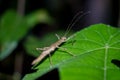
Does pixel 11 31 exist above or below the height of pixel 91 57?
below

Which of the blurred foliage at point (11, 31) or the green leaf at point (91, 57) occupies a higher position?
the green leaf at point (91, 57)

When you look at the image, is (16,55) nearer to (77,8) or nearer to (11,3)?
(11,3)

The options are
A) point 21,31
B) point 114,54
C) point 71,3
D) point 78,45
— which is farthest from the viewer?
point 71,3

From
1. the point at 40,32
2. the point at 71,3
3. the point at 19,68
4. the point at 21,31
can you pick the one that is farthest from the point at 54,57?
the point at 71,3

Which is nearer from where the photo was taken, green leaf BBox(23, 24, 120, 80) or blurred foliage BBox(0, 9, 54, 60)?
green leaf BBox(23, 24, 120, 80)

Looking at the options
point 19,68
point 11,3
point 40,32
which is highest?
point 11,3

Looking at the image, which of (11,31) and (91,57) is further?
(11,31)

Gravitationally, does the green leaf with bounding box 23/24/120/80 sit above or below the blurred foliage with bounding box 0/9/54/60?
above

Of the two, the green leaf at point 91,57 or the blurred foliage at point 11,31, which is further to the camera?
the blurred foliage at point 11,31
